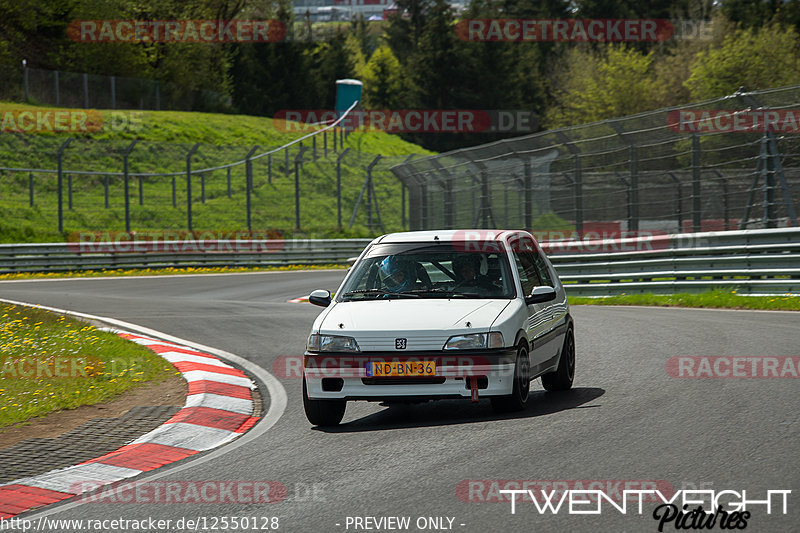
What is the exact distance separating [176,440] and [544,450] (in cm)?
282

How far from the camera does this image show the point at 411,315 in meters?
7.86

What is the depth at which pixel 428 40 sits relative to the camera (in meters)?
85.1

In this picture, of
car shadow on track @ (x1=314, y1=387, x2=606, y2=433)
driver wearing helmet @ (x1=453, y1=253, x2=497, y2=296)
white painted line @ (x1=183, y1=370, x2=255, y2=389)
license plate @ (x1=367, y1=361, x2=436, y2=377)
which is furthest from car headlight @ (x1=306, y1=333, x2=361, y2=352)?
white painted line @ (x1=183, y1=370, x2=255, y2=389)

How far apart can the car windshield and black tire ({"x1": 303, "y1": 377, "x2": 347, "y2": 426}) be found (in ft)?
3.19

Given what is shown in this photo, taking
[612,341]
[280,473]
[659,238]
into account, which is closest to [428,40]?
[659,238]

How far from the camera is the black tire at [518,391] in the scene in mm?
7800

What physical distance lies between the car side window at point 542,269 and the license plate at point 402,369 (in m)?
2.27

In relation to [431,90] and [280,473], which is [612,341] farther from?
[431,90]

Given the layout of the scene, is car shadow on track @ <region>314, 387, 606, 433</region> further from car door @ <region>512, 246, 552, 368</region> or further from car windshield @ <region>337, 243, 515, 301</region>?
car windshield @ <region>337, 243, 515, 301</region>

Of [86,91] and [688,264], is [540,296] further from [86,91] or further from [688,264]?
[86,91]

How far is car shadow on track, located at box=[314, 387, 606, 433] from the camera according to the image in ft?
25.7

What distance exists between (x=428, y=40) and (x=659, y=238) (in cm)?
6917

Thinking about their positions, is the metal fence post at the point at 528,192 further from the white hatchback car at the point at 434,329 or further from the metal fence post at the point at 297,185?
the metal fence post at the point at 297,185

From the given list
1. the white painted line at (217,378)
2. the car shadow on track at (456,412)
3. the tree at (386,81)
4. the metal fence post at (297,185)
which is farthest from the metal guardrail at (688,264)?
the tree at (386,81)
